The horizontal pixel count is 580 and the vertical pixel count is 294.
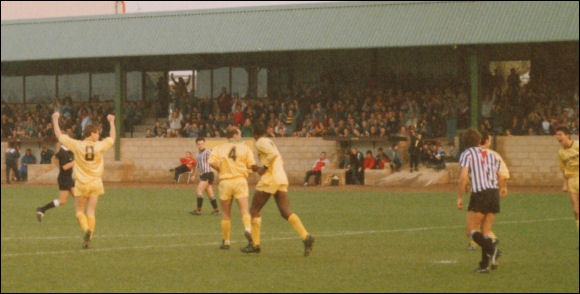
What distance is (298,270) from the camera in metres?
12.2

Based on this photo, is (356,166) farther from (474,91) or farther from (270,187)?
(270,187)

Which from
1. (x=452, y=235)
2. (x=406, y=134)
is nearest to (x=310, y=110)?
(x=406, y=134)

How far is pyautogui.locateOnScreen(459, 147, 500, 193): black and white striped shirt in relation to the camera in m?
12.1

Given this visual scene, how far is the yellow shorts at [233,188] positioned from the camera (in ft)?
46.6

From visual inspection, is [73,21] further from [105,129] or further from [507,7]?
[507,7]

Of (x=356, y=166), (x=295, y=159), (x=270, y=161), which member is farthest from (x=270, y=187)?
(x=295, y=159)

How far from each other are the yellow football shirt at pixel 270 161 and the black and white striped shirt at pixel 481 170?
2.86 m

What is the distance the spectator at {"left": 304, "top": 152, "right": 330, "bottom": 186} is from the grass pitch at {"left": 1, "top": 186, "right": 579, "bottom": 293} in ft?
38.1

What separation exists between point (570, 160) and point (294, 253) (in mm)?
4967

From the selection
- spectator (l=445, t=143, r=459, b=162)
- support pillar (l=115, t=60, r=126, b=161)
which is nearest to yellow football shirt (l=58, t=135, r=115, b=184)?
spectator (l=445, t=143, r=459, b=162)

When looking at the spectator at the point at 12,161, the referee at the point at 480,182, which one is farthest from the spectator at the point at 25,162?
the referee at the point at 480,182

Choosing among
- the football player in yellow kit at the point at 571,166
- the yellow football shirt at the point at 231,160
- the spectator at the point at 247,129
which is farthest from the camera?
the spectator at the point at 247,129

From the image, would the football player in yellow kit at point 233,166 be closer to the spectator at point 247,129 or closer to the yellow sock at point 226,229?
the yellow sock at point 226,229

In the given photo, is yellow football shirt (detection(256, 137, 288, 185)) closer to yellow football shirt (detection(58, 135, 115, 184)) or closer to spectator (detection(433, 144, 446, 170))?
yellow football shirt (detection(58, 135, 115, 184))
